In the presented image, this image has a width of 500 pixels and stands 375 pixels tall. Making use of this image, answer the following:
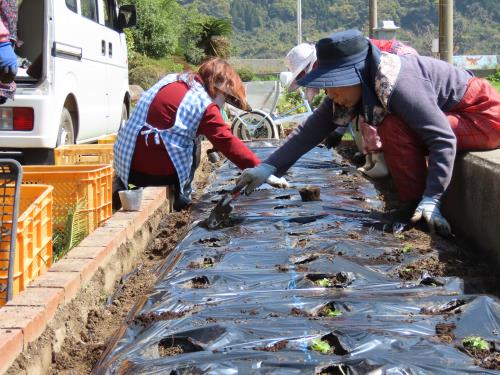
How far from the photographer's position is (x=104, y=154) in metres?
5.07

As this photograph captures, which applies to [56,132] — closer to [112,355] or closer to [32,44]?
[32,44]

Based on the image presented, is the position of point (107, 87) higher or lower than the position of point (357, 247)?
higher

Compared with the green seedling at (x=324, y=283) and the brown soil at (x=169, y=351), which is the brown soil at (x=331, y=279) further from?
the brown soil at (x=169, y=351)

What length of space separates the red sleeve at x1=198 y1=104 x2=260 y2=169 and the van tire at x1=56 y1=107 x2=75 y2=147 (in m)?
1.56

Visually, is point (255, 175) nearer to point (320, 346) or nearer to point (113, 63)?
point (320, 346)

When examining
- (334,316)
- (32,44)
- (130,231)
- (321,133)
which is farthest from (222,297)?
(32,44)

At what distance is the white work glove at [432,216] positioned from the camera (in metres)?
3.36

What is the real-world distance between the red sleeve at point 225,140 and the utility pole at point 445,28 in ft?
13.6

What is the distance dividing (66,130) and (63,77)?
46cm

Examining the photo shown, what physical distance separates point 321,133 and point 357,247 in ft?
3.15

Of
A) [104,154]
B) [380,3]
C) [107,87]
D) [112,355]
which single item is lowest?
[112,355]

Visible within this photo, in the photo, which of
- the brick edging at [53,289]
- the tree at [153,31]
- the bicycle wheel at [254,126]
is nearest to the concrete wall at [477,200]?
the brick edging at [53,289]

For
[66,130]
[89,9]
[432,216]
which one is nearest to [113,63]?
[89,9]

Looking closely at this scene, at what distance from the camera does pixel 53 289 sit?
2.61 metres
